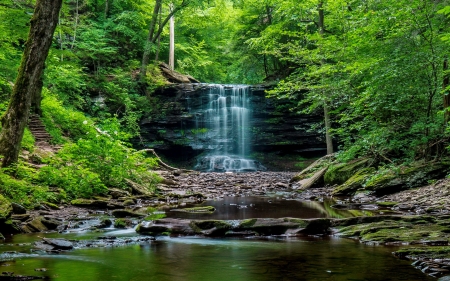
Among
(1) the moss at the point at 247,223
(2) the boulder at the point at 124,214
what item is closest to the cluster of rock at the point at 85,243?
(1) the moss at the point at 247,223

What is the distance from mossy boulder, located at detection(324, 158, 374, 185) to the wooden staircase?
9584 mm

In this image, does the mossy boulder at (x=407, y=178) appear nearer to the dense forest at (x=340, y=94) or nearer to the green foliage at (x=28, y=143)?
the dense forest at (x=340, y=94)

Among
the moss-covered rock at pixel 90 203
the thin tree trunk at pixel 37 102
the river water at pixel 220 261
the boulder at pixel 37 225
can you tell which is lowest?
the river water at pixel 220 261

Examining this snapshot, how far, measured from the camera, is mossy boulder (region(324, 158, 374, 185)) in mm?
12689

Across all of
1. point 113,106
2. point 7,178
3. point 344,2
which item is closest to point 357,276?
point 7,178

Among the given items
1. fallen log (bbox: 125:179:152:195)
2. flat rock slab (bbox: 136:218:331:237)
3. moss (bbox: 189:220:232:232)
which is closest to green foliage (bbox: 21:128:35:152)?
fallen log (bbox: 125:179:152:195)

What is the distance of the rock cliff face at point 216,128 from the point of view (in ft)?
82.9

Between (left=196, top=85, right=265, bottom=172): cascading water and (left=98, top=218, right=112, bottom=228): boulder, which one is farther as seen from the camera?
(left=196, top=85, right=265, bottom=172): cascading water

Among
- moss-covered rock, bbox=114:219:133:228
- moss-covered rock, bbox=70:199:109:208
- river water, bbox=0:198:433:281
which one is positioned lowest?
river water, bbox=0:198:433:281

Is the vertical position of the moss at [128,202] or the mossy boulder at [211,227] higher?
the moss at [128,202]

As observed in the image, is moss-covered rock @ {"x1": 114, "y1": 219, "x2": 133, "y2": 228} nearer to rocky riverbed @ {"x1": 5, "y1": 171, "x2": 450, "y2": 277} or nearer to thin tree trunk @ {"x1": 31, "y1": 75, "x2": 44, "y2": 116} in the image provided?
rocky riverbed @ {"x1": 5, "y1": 171, "x2": 450, "y2": 277}

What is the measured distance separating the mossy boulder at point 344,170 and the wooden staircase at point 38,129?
9.58 m

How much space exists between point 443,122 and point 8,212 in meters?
9.82

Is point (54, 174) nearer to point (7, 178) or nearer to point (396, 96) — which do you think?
point (7, 178)
